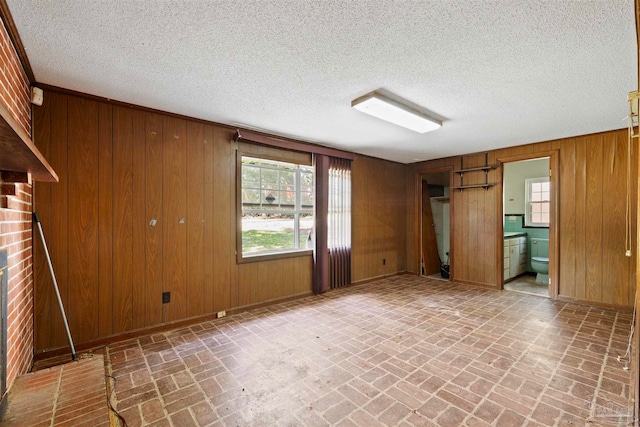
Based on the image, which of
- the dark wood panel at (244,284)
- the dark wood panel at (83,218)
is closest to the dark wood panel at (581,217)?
the dark wood panel at (244,284)

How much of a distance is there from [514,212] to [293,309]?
18.3ft

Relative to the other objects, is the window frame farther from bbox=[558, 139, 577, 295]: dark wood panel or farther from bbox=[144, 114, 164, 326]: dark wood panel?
bbox=[558, 139, 577, 295]: dark wood panel

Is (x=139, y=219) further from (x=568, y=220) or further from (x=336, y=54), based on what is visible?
(x=568, y=220)

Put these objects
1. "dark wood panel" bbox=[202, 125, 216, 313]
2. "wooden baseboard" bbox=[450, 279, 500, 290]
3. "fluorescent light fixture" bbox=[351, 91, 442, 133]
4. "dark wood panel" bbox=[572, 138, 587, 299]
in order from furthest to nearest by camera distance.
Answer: "wooden baseboard" bbox=[450, 279, 500, 290]
"dark wood panel" bbox=[572, 138, 587, 299]
"dark wood panel" bbox=[202, 125, 216, 313]
"fluorescent light fixture" bbox=[351, 91, 442, 133]

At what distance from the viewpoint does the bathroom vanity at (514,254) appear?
17.5 ft

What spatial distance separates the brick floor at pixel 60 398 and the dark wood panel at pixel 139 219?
2.53 feet

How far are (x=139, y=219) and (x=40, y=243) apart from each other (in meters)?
0.77

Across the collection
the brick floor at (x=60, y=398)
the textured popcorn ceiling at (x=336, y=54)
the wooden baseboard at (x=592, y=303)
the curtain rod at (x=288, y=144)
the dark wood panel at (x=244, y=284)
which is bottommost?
the wooden baseboard at (x=592, y=303)

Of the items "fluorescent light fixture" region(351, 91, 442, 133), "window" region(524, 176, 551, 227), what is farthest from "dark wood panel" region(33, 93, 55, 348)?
"window" region(524, 176, 551, 227)

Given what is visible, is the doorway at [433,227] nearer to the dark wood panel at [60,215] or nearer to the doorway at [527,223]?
the doorway at [527,223]

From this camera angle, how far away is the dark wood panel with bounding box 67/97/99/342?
8.60ft

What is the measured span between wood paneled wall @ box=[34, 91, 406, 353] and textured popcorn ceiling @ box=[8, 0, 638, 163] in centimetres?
31

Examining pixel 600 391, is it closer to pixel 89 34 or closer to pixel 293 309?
pixel 293 309

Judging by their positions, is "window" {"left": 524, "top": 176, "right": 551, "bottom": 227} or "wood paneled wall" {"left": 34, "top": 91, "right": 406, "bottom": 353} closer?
"wood paneled wall" {"left": 34, "top": 91, "right": 406, "bottom": 353}
